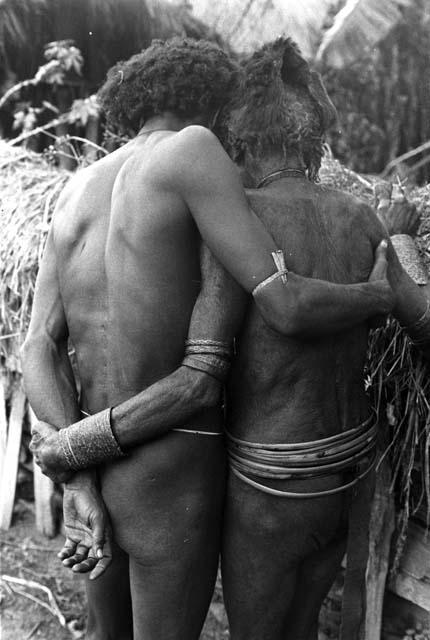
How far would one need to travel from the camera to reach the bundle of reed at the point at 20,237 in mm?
3557

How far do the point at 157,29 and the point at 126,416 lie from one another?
5775 mm

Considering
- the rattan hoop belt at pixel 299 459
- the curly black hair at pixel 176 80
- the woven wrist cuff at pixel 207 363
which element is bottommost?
the rattan hoop belt at pixel 299 459

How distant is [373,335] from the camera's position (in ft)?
8.68

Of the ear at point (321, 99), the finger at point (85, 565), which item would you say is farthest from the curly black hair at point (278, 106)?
the finger at point (85, 565)

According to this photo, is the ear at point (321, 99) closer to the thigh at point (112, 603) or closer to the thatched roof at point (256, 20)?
the thigh at point (112, 603)

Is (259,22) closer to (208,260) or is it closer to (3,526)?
(3,526)

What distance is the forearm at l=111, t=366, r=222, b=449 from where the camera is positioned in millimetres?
1871

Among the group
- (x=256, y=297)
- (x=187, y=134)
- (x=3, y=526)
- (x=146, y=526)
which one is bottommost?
(x=3, y=526)

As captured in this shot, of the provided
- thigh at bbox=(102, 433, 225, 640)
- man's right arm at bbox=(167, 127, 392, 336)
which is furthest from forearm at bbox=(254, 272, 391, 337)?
thigh at bbox=(102, 433, 225, 640)

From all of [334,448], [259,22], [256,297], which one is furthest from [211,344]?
[259,22]

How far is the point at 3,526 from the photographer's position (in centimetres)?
432

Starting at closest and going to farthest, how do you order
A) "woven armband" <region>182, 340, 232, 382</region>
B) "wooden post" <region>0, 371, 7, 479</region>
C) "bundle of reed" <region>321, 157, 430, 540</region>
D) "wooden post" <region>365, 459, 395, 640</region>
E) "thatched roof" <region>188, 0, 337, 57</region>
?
"woven armband" <region>182, 340, 232, 382</region> < "bundle of reed" <region>321, 157, 430, 540</region> < "wooden post" <region>365, 459, 395, 640</region> < "wooden post" <region>0, 371, 7, 479</region> < "thatched roof" <region>188, 0, 337, 57</region>

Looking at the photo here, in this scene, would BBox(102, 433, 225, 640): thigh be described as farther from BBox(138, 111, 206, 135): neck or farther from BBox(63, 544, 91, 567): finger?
BBox(138, 111, 206, 135): neck

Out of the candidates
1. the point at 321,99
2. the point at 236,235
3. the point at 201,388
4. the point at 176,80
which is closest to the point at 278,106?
the point at 321,99
